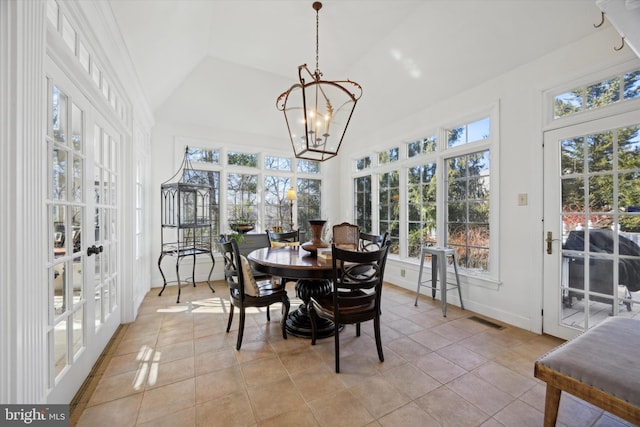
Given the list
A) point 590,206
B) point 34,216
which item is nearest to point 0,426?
point 34,216

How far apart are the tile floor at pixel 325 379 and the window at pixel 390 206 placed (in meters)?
1.92

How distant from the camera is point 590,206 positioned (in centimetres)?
242

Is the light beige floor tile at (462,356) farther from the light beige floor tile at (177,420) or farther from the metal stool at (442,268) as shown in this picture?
the light beige floor tile at (177,420)

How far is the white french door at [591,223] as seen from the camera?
7.22 feet

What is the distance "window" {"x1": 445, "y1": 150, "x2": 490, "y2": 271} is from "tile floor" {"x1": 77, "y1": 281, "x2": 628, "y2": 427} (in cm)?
91

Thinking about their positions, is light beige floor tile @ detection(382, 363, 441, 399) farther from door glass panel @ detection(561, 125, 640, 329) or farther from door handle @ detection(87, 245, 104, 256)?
door handle @ detection(87, 245, 104, 256)

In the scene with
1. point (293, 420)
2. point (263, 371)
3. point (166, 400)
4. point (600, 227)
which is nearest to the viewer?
point (293, 420)

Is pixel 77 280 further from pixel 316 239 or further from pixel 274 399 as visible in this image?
pixel 316 239

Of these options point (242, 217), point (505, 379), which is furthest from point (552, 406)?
point (242, 217)

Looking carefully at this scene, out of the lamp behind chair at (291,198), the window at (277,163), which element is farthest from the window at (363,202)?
the window at (277,163)

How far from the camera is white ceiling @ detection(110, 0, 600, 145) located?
97.7 inches

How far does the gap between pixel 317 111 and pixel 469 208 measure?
2.36m

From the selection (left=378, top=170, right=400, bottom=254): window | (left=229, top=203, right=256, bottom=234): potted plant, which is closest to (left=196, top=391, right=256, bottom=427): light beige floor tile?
(left=229, top=203, right=256, bottom=234): potted plant

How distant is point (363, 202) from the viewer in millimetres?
5488
